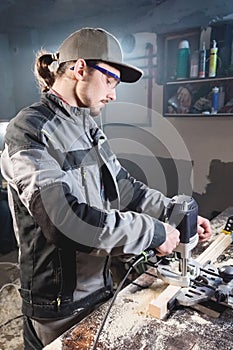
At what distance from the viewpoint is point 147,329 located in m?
0.80

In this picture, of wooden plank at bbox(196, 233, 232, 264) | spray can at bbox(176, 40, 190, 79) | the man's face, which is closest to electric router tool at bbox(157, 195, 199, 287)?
wooden plank at bbox(196, 233, 232, 264)

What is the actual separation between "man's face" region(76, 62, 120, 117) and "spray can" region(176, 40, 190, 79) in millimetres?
1326

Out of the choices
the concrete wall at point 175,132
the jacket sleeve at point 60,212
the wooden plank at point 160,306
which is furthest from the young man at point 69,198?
the concrete wall at point 175,132

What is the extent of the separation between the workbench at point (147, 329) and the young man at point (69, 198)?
169mm

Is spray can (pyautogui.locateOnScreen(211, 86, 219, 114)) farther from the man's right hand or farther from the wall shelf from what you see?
the man's right hand

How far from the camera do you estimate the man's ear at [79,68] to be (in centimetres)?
97

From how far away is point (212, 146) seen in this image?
2271 mm

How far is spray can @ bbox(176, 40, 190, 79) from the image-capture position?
2180 mm

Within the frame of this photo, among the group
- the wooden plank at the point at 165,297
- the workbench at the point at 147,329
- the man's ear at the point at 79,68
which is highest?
the man's ear at the point at 79,68

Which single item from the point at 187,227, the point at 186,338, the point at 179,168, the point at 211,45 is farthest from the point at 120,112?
the point at 186,338

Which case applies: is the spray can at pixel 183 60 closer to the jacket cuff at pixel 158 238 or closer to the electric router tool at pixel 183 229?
the electric router tool at pixel 183 229

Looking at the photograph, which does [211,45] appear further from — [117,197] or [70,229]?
[70,229]

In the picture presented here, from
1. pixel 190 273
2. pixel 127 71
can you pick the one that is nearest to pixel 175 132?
pixel 127 71

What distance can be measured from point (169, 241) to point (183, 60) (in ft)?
5.72
